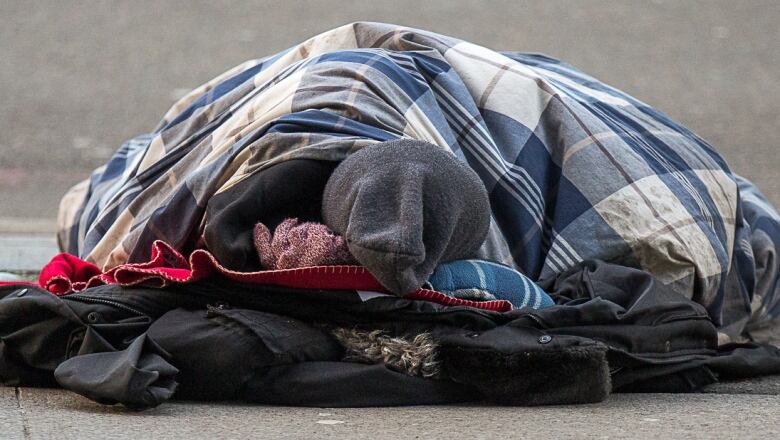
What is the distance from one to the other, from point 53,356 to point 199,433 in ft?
1.61

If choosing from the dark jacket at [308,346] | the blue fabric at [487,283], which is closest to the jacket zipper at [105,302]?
the dark jacket at [308,346]

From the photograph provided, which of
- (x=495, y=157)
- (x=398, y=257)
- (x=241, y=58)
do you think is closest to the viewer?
(x=398, y=257)

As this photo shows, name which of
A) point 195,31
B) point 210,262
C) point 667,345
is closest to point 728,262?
point 667,345

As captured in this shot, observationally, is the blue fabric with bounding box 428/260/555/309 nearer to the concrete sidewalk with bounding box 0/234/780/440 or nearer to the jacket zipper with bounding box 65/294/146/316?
the concrete sidewalk with bounding box 0/234/780/440

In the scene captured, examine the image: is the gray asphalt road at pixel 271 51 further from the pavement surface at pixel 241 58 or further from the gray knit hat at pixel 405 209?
the gray knit hat at pixel 405 209

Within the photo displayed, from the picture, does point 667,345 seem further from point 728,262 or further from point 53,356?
point 53,356

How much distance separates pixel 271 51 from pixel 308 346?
5.39 m

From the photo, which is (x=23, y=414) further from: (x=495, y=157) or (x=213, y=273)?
(x=495, y=157)

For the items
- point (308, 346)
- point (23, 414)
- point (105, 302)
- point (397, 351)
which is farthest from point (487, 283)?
point (23, 414)

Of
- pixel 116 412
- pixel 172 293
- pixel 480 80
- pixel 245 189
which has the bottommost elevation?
pixel 116 412

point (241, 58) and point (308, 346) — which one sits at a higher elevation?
point (241, 58)

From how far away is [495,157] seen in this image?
2.98 m

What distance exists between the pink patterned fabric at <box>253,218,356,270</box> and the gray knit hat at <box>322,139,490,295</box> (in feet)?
0.11

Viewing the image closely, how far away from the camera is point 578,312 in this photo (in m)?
2.54
